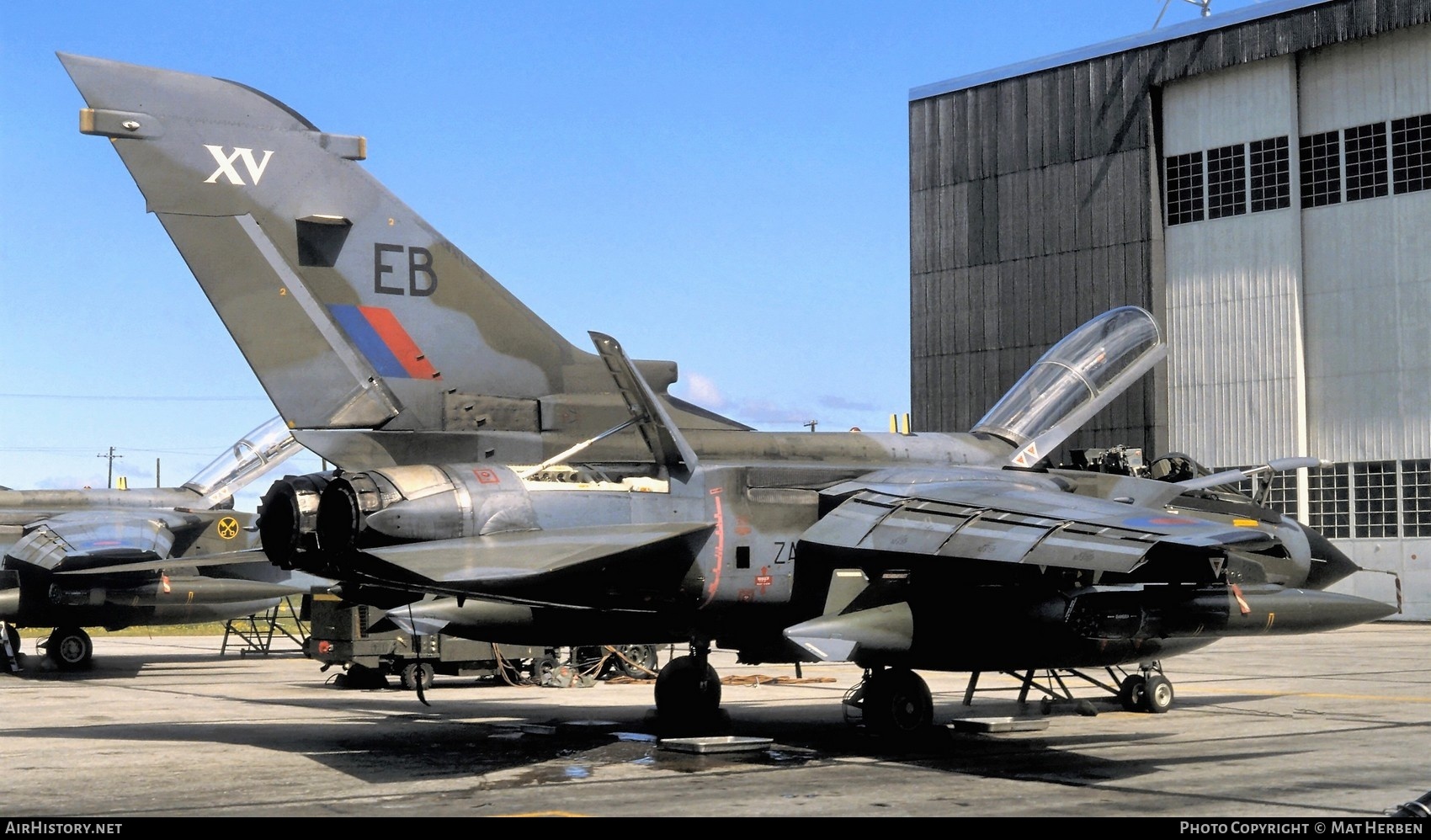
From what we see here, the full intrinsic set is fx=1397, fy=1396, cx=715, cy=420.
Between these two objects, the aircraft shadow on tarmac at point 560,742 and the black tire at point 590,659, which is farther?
the black tire at point 590,659

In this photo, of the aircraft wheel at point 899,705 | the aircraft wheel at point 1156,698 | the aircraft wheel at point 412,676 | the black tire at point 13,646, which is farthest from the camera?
the black tire at point 13,646

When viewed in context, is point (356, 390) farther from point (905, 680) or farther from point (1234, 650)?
point (1234, 650)

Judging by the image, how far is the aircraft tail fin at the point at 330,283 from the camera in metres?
12.0

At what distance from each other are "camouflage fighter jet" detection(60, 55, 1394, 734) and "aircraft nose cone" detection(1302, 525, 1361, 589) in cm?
230

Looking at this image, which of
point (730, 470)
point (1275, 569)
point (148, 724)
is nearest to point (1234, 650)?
point (1275, 569)

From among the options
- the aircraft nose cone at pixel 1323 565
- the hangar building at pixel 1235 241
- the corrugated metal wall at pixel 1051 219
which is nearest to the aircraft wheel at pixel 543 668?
the aircraft nose cone at pixel 1323 565

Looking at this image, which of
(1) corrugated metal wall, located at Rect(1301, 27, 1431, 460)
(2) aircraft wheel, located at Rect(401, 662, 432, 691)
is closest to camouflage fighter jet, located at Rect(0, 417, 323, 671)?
(2) aircraft wheel, located at Rect(401, 662, 432, 691)

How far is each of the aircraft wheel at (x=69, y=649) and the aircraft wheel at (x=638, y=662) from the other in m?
10.4

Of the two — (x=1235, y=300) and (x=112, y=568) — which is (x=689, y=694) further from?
(x=1235, y=300)

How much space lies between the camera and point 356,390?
12219 millimetres

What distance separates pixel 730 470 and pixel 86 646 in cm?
1764

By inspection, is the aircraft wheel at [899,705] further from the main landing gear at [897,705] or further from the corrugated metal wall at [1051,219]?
the corrugated metal wall at [1051,219]

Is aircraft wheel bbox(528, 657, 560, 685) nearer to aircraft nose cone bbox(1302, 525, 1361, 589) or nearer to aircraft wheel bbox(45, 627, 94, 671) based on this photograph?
aircraft wheel bbox(45, 627, 94, 671)

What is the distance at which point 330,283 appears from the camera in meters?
12.5
